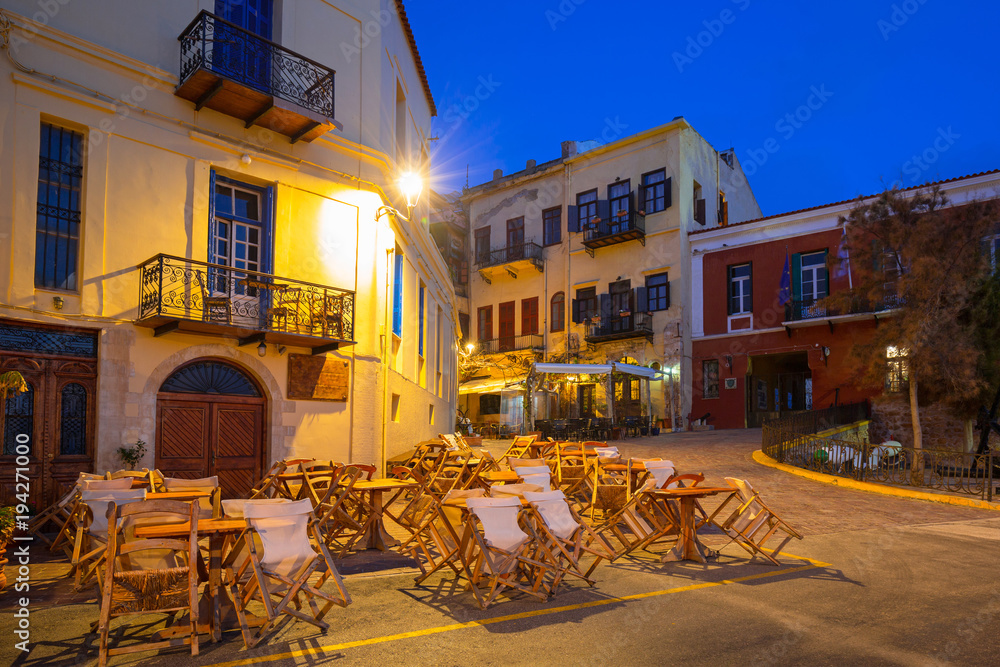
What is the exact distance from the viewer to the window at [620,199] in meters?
29.7

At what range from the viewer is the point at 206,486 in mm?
7574

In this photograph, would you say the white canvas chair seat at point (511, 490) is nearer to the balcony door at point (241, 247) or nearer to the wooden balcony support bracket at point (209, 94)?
the balcony door at point (241, 247)

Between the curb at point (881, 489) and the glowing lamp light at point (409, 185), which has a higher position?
the glowing lamp light at point (409, 185)

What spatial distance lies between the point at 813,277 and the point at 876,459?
1080 centimetres

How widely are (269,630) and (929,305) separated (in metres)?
15.3

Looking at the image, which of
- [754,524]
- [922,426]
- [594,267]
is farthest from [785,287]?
[754,524]

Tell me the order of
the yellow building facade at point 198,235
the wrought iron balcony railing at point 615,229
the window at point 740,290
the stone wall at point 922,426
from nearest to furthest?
the yellow building facade at point 198,235
the stone wall at point 922,426
the window at point 740,290
the wrought iron balcony railing at point 615,229

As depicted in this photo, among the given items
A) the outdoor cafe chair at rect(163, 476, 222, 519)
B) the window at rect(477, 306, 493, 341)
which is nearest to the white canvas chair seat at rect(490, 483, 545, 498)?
the outdoor cafe chair at rect(163, 476, 222, 519)

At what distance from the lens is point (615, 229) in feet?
98.2

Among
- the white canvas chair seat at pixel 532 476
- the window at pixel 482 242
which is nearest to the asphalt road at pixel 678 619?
the white canvas chair seat at pixel 532 476

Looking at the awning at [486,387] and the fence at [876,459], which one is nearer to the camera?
the fence at [876,459]

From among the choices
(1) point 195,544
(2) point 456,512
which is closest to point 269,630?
(1) point 195,544

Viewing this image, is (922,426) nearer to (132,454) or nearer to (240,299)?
(240,299)

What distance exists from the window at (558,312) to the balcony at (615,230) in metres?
2.50
